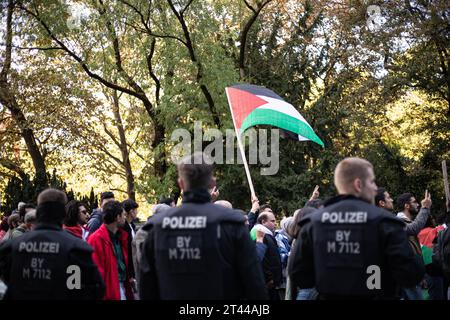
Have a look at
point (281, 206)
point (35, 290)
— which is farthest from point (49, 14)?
point (35, 290)

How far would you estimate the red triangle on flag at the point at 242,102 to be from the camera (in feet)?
44.9

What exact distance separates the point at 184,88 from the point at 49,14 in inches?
215

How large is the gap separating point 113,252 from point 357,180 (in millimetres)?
3890

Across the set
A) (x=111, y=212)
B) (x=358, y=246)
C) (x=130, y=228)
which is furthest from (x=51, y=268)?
(x=130, y=228)

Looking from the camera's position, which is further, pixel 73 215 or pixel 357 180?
pixel 73 215

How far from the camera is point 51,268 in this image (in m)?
5.87

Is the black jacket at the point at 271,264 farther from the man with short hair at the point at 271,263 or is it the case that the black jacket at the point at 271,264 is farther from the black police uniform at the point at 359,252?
the black police uniform at the point at 359,252

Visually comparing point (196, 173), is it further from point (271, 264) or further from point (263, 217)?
point (263, 217)

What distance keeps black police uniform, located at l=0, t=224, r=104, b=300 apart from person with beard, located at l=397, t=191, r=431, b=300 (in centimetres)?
357

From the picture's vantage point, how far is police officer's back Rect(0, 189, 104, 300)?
5.88 m

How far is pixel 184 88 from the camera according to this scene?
2659cm

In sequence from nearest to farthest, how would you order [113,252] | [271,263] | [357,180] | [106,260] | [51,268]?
1. [357,180]
2. [51,268]
3. [106,260]
4. [113,252]
5. [271,263]

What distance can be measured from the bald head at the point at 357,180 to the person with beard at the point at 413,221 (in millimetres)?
2717

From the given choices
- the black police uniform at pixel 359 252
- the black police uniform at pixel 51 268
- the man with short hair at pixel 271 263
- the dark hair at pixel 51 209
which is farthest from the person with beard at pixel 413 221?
the dark hair at pixel 51 209
